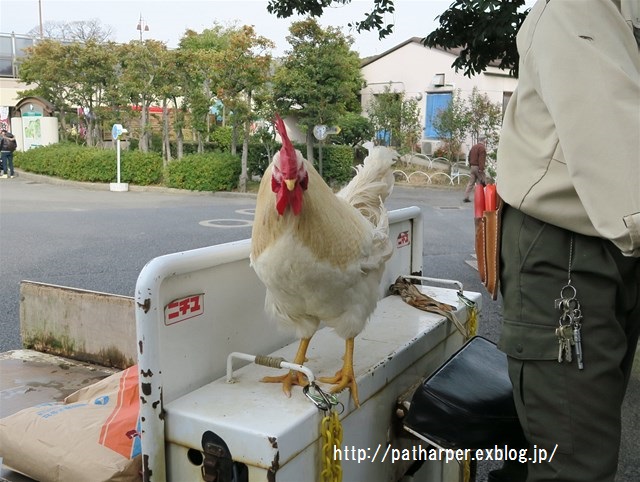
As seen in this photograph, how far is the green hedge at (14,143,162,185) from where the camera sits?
19.2 m

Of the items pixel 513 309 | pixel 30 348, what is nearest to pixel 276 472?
pixel 513 309

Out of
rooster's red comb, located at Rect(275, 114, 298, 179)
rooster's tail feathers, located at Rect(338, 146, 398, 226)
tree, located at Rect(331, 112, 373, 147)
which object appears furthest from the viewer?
tree, located at Rect(331, 112, 373, 147)

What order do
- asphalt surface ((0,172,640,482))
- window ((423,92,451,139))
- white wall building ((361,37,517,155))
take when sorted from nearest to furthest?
asphalt surface ((0,172,640,482)), white wall building ((361,37,517,155)), window ((423,92,451,139))

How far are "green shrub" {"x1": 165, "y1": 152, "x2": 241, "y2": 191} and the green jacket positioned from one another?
17.1 m

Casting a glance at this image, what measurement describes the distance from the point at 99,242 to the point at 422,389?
8.96 meters

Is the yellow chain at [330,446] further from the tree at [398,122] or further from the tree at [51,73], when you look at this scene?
the tree at [51,73]

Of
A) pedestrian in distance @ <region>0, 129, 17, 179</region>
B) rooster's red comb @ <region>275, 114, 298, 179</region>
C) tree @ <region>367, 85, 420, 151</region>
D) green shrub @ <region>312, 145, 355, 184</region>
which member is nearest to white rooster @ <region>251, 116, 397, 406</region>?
rooster's red comb @ <region>275, 114, 298, 179</region>

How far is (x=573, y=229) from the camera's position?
58.1 inches

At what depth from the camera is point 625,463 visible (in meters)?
3.42

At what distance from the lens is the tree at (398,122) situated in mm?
23641

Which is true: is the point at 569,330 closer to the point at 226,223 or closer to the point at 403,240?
the point at 403,240

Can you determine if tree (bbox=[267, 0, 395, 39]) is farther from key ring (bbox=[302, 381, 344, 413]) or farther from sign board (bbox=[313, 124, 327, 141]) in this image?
sign board (bbox=[313, 124, 327, 141])

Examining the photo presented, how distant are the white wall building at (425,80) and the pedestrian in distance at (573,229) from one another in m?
22.2

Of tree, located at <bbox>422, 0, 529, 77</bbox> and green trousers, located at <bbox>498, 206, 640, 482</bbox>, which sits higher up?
tree, located at <bbox>422, 0, 529, 77</bbox>
